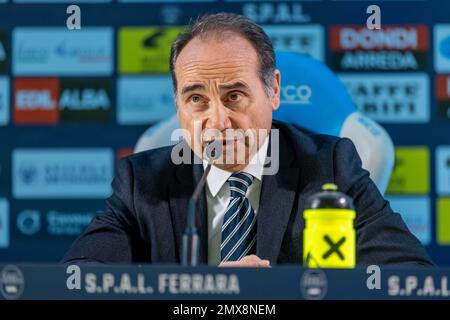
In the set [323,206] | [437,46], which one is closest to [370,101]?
[437,46]

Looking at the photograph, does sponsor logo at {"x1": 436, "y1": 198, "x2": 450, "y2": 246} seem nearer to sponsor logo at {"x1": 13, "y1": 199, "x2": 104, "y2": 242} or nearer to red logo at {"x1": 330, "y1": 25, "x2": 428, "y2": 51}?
red logo at {"x1": 330, "y1": 25, "x2": 428, "y2": 51}

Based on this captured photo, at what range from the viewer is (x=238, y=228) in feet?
6.33

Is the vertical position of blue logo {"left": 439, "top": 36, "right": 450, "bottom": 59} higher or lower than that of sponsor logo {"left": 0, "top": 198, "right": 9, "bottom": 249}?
higher

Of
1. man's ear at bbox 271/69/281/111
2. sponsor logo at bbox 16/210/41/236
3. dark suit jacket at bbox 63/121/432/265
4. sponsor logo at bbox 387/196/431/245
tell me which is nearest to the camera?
dark suit jacket at bbox 63/121/432/265

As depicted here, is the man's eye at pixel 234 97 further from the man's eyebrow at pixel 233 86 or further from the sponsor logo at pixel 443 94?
the sponsor logo at pixel 443 94

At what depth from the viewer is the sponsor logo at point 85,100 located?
3.59 metres

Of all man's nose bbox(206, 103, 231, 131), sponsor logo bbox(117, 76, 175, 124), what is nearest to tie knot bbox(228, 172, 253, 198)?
man's nose bbox(206, 103, 231, 131)

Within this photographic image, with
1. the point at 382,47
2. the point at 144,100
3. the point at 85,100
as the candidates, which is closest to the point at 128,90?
the point at 144,100

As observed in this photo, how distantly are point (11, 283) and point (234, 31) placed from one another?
3.69ft

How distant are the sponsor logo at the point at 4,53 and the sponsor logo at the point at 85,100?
264 mm

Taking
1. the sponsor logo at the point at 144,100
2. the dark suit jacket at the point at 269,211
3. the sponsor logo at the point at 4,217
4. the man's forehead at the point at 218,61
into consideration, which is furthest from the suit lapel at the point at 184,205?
the sponsor logo at the point at 4,217

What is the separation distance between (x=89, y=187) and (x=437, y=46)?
160 cm

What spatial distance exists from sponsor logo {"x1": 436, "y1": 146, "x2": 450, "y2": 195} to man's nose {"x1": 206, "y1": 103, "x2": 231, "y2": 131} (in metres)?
1.69

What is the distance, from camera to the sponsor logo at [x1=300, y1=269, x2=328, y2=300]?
114 cm
